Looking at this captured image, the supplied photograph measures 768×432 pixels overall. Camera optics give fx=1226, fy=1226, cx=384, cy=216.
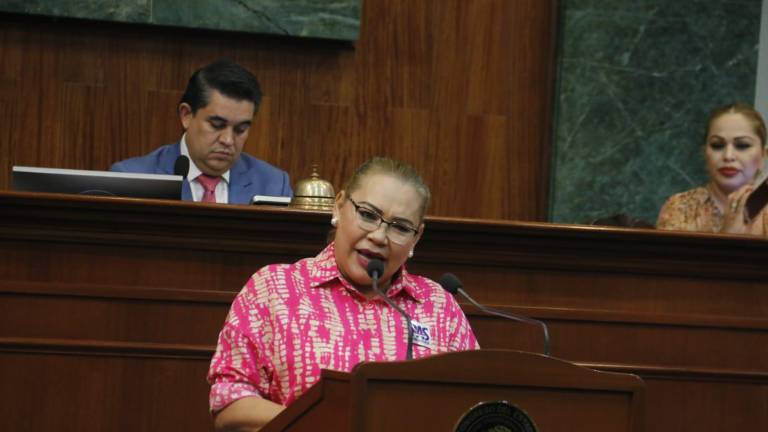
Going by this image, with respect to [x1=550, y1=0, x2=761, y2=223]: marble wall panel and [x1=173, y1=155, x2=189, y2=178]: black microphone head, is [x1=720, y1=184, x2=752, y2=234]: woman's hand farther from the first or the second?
[x1=173, y1=155, x2=189, y2=178]: black microphone head

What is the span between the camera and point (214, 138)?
13.8ft

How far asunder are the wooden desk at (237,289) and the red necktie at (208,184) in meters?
1.02

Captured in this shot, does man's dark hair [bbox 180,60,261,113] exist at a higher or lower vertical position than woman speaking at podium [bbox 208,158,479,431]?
higher

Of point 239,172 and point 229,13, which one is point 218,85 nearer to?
point 239,172

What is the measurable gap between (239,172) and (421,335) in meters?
1.93

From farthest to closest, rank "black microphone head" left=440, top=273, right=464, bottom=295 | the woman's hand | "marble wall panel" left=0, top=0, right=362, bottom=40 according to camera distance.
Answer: "marble wall panel" left=0, top=0, right=362, bottom=40, the woman's hand, "black microphone head" left=440, top=273, right=464, bottom=295

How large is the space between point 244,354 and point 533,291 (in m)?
1.17

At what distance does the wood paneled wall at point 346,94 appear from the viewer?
5.01 m

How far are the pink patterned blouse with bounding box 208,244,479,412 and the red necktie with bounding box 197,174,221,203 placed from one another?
1.67 m

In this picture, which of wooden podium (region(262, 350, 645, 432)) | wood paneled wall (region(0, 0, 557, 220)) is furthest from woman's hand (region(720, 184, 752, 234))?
wooden podium (region(262, 350, 645, 432))

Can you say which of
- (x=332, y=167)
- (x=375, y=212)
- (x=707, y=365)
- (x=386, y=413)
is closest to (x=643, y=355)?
(x=707, y=365)

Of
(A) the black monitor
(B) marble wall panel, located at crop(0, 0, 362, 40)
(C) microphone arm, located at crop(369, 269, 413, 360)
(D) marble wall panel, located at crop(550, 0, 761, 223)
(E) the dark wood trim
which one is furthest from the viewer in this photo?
(D) marble wall panel, located at crop(550, 0, 761, 223)

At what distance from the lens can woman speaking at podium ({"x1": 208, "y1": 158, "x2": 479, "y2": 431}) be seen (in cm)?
245

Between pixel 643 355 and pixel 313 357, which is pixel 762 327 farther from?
pixel 313 357
